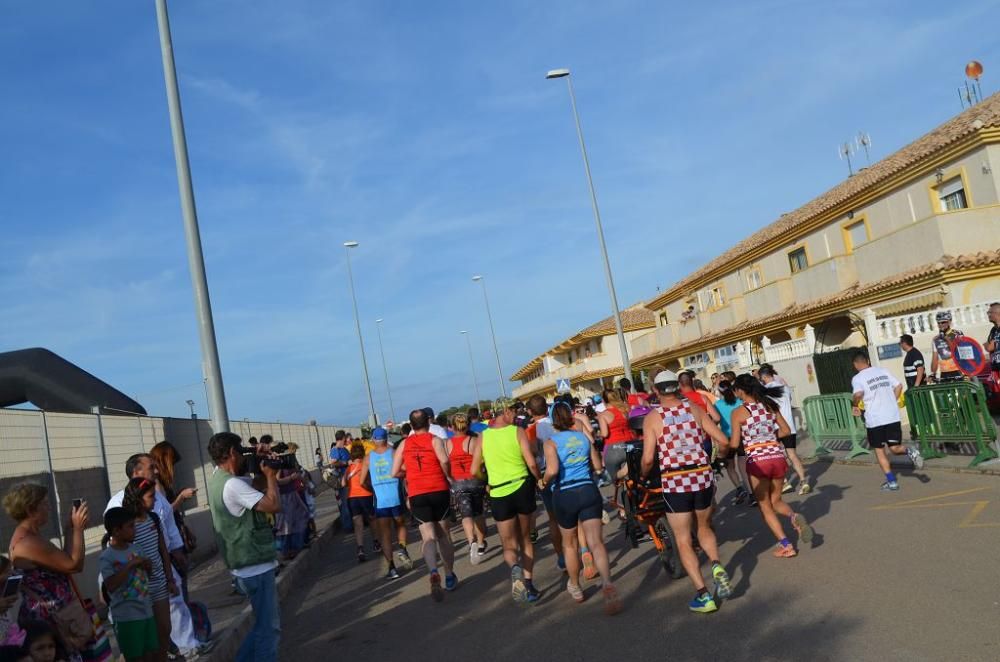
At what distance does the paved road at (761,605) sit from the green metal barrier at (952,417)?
63 centimetres

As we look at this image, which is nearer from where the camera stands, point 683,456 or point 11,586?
point 11,586

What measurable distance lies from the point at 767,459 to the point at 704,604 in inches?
75.7

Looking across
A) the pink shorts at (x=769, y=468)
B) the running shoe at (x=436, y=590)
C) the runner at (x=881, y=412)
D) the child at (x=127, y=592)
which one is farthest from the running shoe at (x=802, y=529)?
the child at (x=127, y=592)

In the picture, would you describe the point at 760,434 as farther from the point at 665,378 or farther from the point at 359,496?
the point at 359,496

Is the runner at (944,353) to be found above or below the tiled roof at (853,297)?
below

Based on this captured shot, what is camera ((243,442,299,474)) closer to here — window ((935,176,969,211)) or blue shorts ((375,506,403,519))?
blue shorts ((375,506,403,519))

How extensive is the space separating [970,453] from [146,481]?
10683 millimetres

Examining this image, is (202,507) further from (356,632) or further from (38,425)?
(356,632)

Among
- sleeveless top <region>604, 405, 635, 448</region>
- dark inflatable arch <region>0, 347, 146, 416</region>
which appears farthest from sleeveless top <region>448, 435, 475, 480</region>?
dark inflatable arch <region>0, 347, 146, 416</region>

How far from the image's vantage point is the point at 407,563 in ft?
35.9

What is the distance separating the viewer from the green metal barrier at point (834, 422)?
1453 centimetres

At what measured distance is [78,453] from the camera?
11.2 m

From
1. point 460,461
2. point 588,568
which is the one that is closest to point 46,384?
point 460,461

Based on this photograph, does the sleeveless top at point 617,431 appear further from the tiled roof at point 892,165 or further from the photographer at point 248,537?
the tiled roof at point 892,165
